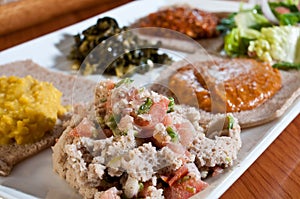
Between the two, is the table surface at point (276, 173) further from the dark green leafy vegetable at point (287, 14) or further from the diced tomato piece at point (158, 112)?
the dark green leafy vegetable at point (287, 14)

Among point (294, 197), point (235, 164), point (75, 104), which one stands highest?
point (75, 104)

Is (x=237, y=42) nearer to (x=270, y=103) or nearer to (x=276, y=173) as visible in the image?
(x=270, y=103)

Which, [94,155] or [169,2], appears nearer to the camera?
[94,155]

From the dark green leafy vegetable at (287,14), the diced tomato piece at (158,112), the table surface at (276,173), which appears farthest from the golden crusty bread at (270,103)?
the dark green leafy vegetable at (287,14)

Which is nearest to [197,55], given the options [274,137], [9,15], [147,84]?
[147,84]

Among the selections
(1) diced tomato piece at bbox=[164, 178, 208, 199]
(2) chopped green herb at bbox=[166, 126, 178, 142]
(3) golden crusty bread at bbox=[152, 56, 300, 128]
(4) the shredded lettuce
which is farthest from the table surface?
(4) the shredded lettuce

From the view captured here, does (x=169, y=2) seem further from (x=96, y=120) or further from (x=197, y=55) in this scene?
(x=96, y=120)
